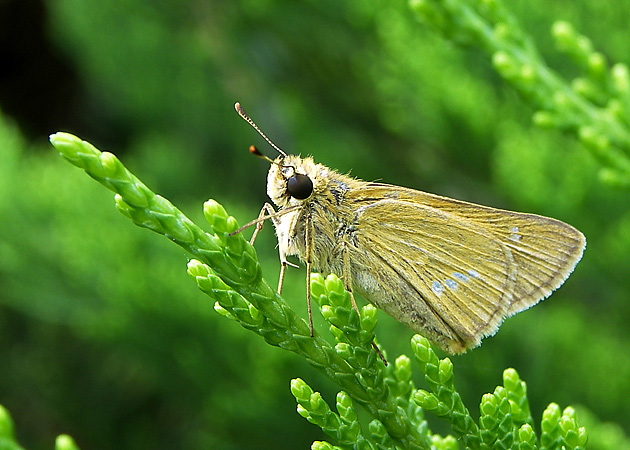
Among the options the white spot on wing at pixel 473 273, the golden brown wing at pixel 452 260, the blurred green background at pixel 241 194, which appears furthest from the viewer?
the blurred green background at pixel 241 194

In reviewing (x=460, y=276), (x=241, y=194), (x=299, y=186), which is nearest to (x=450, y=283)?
(x=460, y=276)

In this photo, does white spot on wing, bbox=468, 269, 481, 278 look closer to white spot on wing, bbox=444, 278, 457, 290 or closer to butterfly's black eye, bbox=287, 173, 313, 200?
white spot on wing, bbox=444, 278, 457, 290

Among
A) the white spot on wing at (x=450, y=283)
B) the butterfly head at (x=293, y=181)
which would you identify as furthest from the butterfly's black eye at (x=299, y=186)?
the white spot on wing at (x=450, y=283)

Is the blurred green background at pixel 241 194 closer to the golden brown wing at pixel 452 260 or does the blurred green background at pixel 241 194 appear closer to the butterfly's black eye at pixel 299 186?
the golden brown wing at pixel 452 260

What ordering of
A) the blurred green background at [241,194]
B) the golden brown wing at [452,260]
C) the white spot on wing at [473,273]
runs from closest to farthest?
the golden brown wing at [452,260], the white spot on wing at [473,273], the blurred green background at [241,194]

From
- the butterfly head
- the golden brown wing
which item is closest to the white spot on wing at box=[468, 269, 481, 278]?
the golden brown wing

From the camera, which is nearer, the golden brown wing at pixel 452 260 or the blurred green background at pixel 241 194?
the golden brown wing at pixel 452 260

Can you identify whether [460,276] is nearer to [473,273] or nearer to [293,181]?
[473,273]
